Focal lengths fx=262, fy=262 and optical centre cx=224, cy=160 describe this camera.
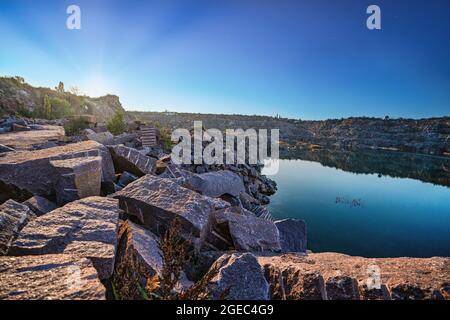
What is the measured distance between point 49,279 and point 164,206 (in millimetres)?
2021

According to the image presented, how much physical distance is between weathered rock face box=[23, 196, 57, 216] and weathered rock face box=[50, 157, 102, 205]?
0.25 metres

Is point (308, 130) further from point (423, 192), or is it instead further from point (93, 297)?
point (93, 297)

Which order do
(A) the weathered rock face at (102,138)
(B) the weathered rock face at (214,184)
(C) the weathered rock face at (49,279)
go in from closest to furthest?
(C) the weathered rock face at (49,279)
(B) the weathered rock face at (214,184)
(A) the weathered rock face at (102,138)

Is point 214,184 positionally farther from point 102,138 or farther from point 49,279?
point 49,279

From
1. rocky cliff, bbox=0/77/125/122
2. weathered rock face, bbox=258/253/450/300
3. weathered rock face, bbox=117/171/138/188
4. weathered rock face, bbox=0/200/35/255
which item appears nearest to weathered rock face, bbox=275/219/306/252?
weathered rock face, bbox=258/253/450/300

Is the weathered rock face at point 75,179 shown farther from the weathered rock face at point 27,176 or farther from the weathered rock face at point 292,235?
the weathered rock face at point 292,235

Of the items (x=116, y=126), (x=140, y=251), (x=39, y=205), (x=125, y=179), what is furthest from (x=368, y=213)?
(x=39, y=205)

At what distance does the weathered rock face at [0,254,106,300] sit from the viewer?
1.66 m

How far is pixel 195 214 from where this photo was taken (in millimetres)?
3787

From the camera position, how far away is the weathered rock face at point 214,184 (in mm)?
6824

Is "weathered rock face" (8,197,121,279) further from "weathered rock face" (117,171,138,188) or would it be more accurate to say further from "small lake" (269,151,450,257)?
"small lake" (269,151,450,257)

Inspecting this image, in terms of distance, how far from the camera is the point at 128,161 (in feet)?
20.6

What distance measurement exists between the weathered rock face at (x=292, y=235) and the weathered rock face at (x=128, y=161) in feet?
11.2

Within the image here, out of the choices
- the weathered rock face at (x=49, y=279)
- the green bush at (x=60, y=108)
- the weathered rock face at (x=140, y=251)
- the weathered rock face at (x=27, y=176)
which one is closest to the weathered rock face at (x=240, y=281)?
the weathered rock face at (x=140, y=251)
